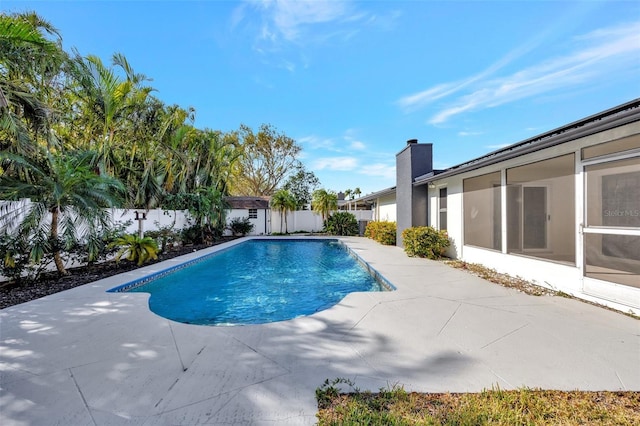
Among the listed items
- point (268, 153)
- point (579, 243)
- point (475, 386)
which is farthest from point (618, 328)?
point (268, 153)

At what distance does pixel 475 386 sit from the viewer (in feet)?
8.20

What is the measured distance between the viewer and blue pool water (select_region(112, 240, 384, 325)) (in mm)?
5355

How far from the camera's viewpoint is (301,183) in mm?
33969

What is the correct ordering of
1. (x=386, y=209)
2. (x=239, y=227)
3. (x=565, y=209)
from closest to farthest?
(x=565, y=209) < (x=386, y=209) < (x=239, y=227)

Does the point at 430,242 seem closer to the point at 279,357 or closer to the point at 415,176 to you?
the point at 415,176

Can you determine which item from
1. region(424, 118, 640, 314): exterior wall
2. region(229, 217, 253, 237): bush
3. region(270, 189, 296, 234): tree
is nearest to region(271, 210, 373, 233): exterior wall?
region(270, 189, 296, 234): tree

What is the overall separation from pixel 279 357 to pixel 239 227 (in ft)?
58.9

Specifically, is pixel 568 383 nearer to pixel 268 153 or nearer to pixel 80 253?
pixel 80 253

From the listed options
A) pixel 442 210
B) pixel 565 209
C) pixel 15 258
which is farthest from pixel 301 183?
pixel 15 258

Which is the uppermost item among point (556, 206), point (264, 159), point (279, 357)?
point (264, 159)

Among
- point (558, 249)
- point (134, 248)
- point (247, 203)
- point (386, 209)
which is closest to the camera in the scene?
point (558, 249)

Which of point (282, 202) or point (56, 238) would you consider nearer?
point (56, 238)

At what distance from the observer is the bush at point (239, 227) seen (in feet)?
65.9

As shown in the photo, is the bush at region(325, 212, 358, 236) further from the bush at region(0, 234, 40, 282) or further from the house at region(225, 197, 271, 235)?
the bush at region(0, 234, 40, 282)
